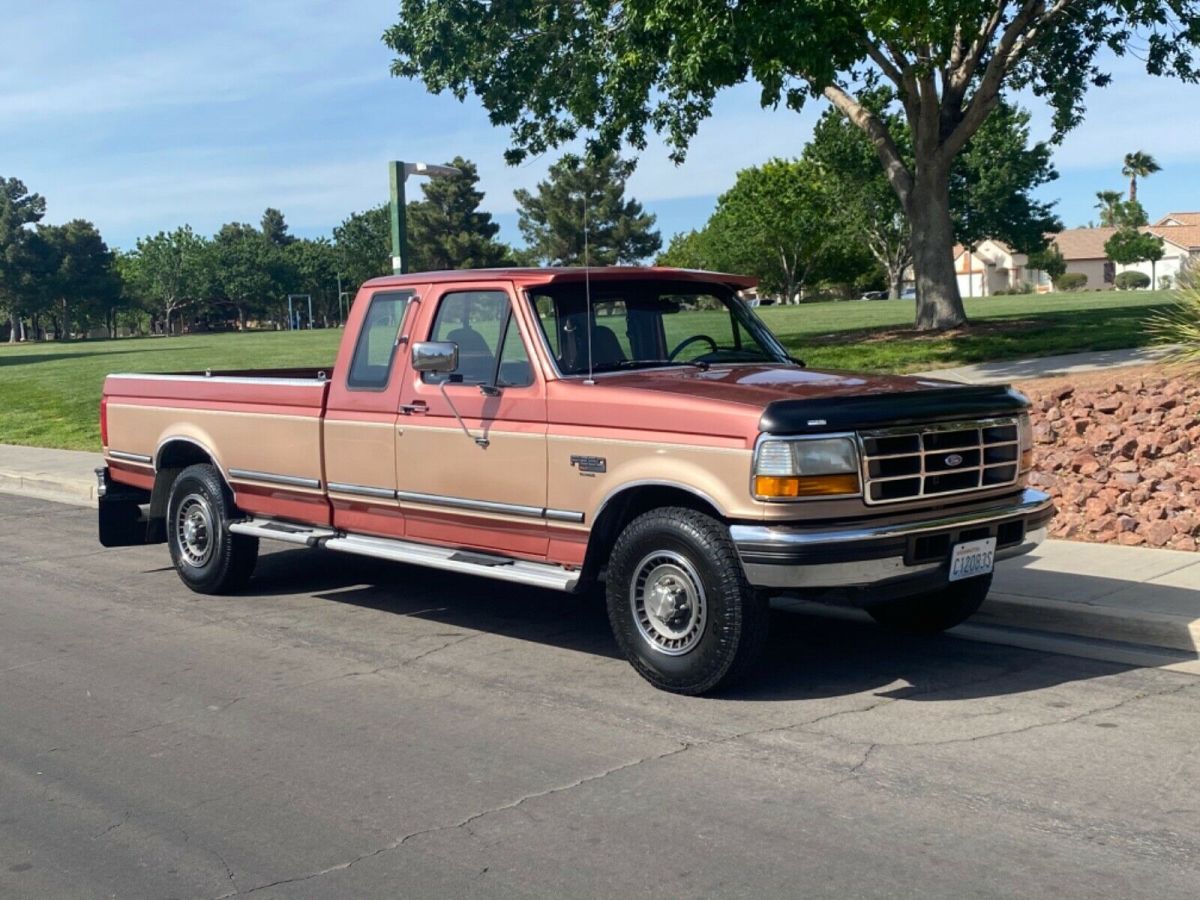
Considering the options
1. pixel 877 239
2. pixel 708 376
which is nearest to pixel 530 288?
pixel 708 376

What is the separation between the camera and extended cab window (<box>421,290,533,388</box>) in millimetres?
7410

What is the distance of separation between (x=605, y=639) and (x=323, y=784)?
8.63ft

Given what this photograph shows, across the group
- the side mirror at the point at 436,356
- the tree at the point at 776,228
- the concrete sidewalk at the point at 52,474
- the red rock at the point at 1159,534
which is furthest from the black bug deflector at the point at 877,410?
the tree at the point at 776,228

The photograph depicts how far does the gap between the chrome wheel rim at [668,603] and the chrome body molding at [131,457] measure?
15.2ft

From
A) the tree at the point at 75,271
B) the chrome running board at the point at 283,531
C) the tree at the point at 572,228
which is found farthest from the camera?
the tree at the point at 75,271

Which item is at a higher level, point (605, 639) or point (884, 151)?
point (884, 151)

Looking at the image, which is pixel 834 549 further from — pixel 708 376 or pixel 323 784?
pixel 323 784

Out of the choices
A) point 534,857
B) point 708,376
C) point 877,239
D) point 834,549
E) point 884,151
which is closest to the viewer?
point 534,857

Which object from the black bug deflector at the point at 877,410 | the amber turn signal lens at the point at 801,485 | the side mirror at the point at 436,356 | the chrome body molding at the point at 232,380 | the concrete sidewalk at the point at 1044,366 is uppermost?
the side mirror at the point at 436,356

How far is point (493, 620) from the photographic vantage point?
27.6ft

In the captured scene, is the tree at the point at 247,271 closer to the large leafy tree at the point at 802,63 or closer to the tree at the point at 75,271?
the tree at the point at 75,271

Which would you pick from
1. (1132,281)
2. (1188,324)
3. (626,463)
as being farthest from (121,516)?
(1132,281)

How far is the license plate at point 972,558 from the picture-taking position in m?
6.43

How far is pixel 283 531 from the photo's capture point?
28.5 ft
